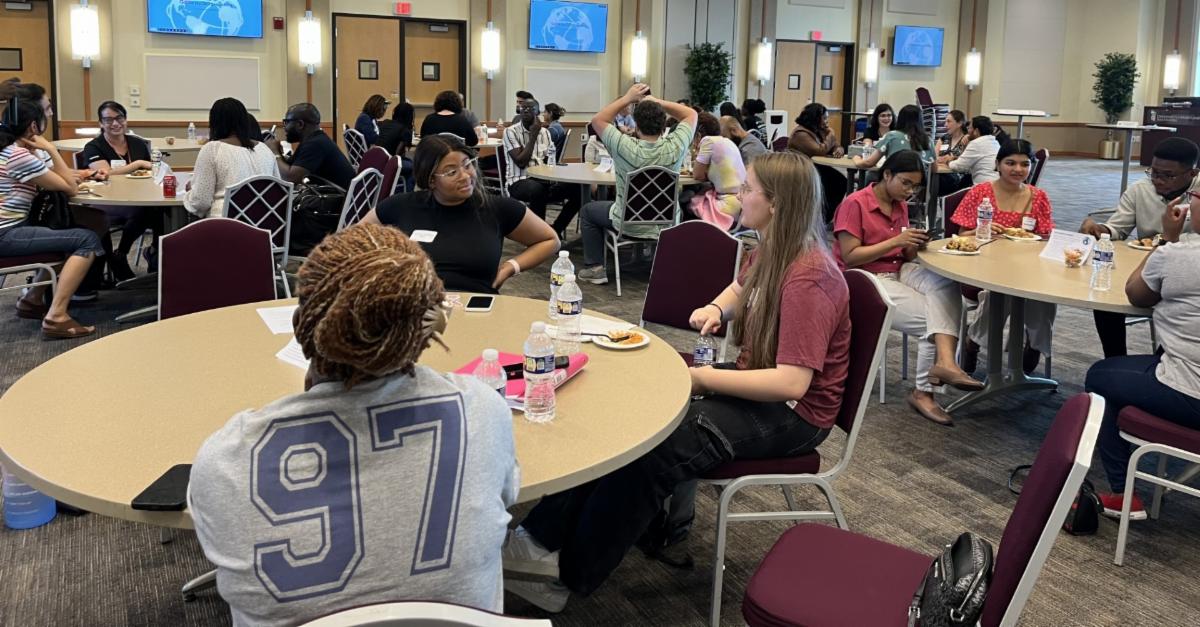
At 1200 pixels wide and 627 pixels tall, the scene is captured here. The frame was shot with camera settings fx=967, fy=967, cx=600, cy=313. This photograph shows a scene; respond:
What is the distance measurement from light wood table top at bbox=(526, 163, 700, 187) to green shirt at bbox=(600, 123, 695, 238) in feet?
0.91

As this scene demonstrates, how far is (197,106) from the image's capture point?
11.6 metres

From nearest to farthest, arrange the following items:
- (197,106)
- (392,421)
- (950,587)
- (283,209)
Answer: (392,421), (950,587), (283,209), (197,106)

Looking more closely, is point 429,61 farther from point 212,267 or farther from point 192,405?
point 192,405

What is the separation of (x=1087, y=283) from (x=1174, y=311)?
0.61 meters

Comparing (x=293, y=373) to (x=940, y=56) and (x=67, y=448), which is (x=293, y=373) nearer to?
(x=67, y=448)

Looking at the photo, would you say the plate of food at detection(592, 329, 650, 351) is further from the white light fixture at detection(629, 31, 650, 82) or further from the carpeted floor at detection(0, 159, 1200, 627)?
the white light fixture at detection(629, 31, 650, 82)

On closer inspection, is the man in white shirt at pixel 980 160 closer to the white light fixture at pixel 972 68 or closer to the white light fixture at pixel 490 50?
the white light fixture at pixel 490 50

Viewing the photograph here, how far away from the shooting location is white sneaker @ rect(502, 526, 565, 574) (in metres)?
2.33

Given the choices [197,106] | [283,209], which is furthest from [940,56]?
[283,209]

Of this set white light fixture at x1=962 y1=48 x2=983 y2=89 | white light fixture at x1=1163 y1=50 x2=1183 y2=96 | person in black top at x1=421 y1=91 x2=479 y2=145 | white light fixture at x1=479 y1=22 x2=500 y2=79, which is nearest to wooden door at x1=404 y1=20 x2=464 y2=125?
white light fixture at x1=479 y1=22 x2=500 y2=79

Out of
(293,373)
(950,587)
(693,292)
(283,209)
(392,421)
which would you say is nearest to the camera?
(392,421)

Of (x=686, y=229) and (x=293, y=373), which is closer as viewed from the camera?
(x=293, y=373)

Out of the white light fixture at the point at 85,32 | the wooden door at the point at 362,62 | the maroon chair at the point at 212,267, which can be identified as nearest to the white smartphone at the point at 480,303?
the maroon chair at the point at 212,267

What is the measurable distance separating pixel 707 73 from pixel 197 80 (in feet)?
23.4
